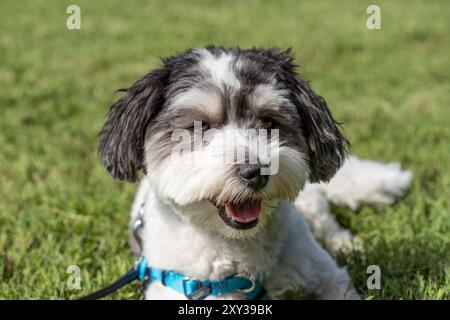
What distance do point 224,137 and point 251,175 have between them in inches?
9.7

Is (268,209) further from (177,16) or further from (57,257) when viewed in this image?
(177,16)

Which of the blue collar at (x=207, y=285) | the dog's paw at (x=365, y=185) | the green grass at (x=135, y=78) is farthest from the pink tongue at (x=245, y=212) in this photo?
the dog's paw at (x=365, y=185)

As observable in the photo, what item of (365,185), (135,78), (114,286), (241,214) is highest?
(135,78)

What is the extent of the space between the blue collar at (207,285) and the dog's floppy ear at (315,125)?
64cm

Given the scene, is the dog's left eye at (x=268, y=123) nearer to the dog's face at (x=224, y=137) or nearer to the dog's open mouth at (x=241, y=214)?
the dog's face at (x=224, y=137)

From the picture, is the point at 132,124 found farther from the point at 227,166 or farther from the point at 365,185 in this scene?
the point at 365,185

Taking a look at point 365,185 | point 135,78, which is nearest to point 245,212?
point 365,185

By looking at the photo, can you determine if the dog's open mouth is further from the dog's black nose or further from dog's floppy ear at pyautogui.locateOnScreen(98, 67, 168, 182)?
dog's floppy ear at pyautogui.locateOnScreen(98, 67, 168, 182)

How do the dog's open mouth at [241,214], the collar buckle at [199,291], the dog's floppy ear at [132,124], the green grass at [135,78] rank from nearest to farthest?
the dog's open mouth at [241,214], the dog's floppy ear at [132,124], the collar buckle at [199,291], the green grass at [135,78]

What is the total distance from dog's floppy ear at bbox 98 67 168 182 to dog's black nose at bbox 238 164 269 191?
61 centimetres

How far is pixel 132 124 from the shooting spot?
3.05 meters

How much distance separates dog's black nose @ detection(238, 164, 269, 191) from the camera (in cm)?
270

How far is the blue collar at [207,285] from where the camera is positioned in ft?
10.6
